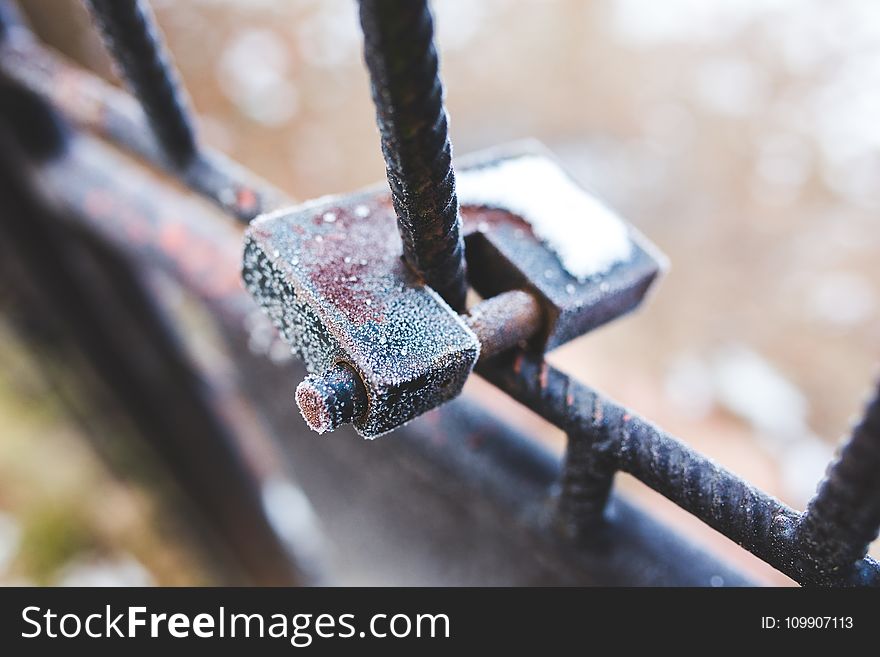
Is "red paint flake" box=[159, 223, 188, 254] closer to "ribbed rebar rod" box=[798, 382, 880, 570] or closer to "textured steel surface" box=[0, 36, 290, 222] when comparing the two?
"textured steel surface" box=[0, 36, 290, 222]

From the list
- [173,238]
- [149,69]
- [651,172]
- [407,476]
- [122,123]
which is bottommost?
[651,172]

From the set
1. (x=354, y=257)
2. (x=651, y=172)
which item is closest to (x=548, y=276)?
(x=354, y=257)

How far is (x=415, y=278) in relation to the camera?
719mm

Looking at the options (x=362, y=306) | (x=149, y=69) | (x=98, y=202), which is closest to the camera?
(x=362, y=306)

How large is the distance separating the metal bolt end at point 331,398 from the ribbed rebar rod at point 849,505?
41 cm

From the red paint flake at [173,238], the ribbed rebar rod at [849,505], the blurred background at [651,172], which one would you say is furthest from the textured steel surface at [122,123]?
the blurred background at [651,172]

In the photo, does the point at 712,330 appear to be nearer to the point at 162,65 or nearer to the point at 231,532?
the point at 231,532

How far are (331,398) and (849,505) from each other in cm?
45

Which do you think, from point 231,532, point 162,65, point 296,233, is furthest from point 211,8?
point 296,233

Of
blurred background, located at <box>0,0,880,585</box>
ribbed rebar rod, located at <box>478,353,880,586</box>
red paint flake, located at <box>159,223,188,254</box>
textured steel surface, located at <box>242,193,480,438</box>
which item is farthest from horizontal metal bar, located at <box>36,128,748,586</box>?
blurred background, located at <box>0,0,880,585</box>

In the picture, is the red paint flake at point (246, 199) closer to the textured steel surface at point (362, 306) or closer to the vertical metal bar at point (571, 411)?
the textured steel surface at point (362, 306)

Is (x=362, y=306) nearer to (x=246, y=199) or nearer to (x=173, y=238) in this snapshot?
(x=246, y=199)

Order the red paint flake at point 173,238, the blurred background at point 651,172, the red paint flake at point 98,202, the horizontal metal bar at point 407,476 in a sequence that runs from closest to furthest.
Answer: the horizontal metal bar at point 407,476 → the red paint flake at point 173,238 → the red paint flake at point 98,202 → the blurred background at point 651,172

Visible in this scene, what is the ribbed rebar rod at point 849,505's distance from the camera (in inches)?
19.1
